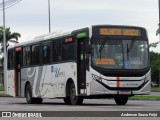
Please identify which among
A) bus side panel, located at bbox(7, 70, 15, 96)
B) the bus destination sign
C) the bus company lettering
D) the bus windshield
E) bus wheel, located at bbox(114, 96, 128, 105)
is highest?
the bus destination sign

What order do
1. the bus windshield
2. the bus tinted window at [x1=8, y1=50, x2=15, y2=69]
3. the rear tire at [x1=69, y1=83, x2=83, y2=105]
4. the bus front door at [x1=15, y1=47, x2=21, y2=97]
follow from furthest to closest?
the bus tinted window at [x1=8, y1=50, x2=15, y2=69] → the bus front door at [x1=15, y1=47, x2=21, y2=97] → the rear tire at [x1=69, y1=83, x2=83, y2=105] → the bus windshield

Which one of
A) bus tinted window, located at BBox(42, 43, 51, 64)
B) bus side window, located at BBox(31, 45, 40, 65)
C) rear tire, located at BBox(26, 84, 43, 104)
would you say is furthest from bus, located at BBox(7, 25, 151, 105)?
rear tire, located at BBox(26, 84, 43, 104)

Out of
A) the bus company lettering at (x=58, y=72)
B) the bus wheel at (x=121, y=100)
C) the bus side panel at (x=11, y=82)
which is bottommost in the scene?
the bus wheel at (x=121, y=100)

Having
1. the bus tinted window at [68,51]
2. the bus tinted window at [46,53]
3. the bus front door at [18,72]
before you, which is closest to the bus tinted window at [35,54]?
the bus tinted window at [46,53]

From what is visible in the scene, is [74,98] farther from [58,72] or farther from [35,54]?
[35,54]

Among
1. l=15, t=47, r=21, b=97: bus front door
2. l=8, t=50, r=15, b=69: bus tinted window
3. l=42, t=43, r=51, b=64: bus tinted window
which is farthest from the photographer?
l=8, t=50, r=15, b=69: bus tinted window

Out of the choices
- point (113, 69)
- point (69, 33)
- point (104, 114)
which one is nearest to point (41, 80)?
point (69, 33)

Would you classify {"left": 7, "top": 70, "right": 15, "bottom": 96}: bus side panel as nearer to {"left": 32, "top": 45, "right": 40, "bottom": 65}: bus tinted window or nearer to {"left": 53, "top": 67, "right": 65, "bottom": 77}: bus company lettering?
{"left": 32, "top": 45, "right": 40, "bottom": 65}: bus tinted window

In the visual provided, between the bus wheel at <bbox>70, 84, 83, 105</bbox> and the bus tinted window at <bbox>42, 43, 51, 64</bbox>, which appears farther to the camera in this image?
the bus tinted window at <bbox>42, 43, 51, 64</bbox>

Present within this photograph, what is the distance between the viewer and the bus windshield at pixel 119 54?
25.7m

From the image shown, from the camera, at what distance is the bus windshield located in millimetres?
25734

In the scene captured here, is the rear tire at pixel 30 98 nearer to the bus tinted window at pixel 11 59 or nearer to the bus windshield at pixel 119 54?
the bus tinted window at pixel 11 59

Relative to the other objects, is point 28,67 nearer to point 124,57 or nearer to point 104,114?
point 124,57

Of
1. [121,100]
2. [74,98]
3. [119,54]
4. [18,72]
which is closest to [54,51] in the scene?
[74,98]
